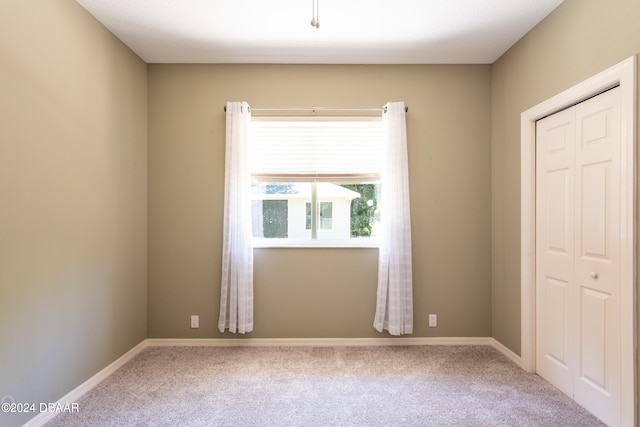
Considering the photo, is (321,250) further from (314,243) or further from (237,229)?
(237,229)

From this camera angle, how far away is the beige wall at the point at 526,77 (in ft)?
6.62

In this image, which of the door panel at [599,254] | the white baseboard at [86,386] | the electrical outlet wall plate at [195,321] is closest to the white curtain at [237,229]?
the electrical outlet wall plate at [195,321]

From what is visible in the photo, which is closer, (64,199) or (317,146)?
(64,199)

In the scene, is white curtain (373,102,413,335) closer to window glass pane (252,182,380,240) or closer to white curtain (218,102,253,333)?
window glass pane (252,182,380,240)

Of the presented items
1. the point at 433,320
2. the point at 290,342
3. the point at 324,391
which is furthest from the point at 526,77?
the point at 290,342

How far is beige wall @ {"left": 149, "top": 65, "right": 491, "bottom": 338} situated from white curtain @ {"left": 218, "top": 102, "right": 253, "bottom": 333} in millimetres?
162

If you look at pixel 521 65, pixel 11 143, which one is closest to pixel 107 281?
pixel 11 143

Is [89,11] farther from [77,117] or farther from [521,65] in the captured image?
[521,65]

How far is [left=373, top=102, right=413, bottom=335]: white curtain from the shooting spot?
10.5ft

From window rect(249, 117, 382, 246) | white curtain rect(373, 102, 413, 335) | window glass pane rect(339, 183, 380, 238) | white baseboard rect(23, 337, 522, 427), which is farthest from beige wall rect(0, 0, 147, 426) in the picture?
white curtain rect(373, 102, 413, 335)

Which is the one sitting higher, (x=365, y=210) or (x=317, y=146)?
(x=317, y=146)

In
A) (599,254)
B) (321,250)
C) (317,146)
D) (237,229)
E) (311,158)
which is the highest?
(317,146)

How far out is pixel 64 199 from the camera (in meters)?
2.29

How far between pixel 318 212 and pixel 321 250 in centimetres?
39
